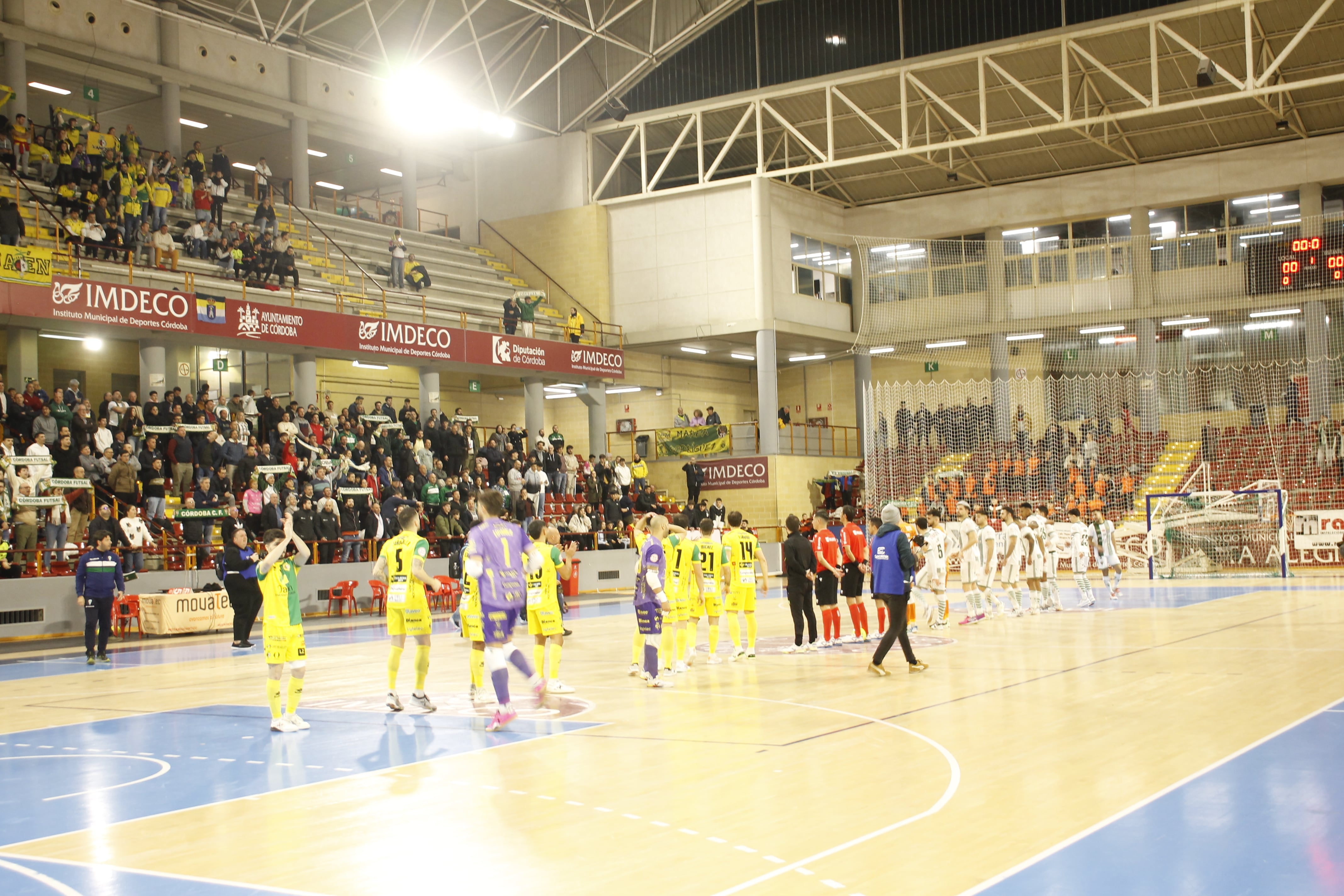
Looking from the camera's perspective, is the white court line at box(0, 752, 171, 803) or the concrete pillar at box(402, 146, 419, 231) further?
the concrete pillar at box(402, 146, 419, 231)

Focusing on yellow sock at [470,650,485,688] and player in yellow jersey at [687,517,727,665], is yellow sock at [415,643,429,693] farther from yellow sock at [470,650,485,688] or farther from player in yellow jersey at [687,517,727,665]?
player in yellow jersey at [687,517,727,665]

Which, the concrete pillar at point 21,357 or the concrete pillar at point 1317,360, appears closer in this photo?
the concrete pillar at point 21,357

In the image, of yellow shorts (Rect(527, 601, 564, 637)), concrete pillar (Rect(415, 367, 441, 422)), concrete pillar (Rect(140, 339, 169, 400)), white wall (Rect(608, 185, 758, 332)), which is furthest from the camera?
white wall (Rect(608, 185, 758, 332))

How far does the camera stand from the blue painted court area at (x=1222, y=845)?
574cm

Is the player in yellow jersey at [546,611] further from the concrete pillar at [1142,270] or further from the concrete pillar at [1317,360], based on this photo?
the concrete pillar at [1142,270]

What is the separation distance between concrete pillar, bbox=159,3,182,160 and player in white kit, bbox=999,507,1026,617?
90.0 feet

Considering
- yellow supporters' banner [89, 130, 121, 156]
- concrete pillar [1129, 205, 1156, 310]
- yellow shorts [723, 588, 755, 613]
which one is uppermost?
yellow supporters' banner [89, 130, 121, 156]

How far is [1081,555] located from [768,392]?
1882 cm

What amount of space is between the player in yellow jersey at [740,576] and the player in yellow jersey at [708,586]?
206 millimetres

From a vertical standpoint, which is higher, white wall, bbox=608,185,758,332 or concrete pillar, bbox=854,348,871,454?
white wall, bbox=608,185,758,332

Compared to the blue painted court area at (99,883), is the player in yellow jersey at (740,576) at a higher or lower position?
higher

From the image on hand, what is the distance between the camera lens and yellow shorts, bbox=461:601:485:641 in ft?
40.1

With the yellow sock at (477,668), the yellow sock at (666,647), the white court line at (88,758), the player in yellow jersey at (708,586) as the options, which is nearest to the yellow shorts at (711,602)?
the player in yellow jersey at (708,586)

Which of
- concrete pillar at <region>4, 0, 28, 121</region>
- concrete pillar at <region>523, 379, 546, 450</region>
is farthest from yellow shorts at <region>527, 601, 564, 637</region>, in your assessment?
concrete pillar at <region>4, 0, 28, 121</region>
